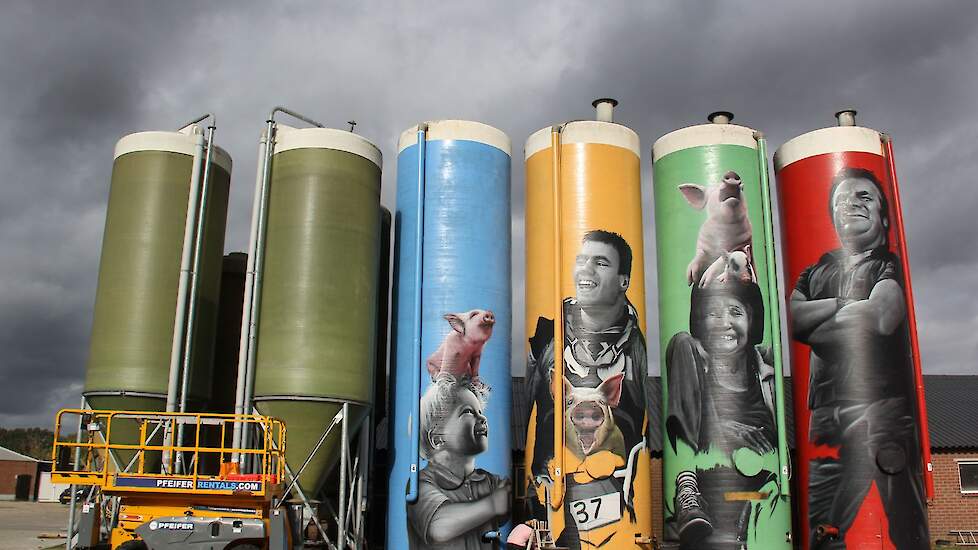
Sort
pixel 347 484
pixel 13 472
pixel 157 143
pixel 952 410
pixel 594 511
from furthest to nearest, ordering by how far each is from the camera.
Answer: pixel 13 472
pixel 952 410
pixel 157 143
pixel 347 484
pixel 594 511

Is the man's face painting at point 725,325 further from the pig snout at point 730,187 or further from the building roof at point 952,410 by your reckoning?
the building roof at point 952,410

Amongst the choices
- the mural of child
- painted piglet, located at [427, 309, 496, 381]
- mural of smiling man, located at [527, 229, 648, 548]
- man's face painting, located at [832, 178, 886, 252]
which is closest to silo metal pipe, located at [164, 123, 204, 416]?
the mural of child

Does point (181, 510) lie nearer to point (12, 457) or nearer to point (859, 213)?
point (859, 213)

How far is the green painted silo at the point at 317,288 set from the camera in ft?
67.1

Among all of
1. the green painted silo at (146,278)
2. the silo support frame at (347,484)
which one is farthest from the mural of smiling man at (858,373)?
the green painted silo at (146,278)

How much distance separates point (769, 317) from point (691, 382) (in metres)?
2.67

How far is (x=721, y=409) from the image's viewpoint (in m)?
21.3

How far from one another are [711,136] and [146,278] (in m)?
15.4

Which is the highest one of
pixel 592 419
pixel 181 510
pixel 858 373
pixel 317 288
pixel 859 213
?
pixel 859 213

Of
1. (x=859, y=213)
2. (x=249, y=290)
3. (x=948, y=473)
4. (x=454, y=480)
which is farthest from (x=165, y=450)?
(x=948, y=473)

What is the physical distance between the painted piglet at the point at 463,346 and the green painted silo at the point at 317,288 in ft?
5.93

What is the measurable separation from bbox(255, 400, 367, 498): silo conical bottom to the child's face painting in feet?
9.40

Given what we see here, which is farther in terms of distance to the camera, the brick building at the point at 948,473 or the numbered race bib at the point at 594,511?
the brick building at the point at 948,473

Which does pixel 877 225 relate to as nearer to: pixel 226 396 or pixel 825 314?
pixel 825 314
